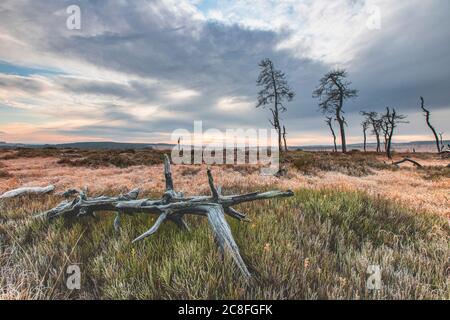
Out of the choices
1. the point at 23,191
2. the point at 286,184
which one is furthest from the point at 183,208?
the point at 23,191

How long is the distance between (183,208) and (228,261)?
102 centimetres

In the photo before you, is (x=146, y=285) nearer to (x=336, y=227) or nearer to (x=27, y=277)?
(x=27, y=277)

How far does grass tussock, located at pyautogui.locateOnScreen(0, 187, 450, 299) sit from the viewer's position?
2.00m

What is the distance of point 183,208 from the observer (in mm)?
2990

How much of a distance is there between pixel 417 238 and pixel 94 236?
4397 millimetres

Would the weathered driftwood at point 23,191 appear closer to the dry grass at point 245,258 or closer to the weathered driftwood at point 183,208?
the dry grass at point 245,258

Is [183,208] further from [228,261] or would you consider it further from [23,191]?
[23,191]

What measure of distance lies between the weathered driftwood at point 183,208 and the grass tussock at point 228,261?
0.51ft

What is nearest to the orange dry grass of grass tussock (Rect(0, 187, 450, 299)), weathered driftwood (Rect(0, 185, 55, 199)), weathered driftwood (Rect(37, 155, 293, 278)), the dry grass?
weathered driftwood (Rect(0, 185, 55, 199))

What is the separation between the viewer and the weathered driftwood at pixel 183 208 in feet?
8.04

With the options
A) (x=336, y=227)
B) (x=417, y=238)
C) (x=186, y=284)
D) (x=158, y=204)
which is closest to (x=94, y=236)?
(x=158, y=204)

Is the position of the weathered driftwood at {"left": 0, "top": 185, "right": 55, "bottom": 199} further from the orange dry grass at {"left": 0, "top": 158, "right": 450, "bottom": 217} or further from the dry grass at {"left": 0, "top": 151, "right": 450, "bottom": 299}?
the dry grass at {"left": 0, "top": 151, "right": 450, "bottom": 299}

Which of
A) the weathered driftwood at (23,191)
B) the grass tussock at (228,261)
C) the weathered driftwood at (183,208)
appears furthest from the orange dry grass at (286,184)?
the weathered driftwood at (183,208)

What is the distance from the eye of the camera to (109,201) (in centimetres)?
358
